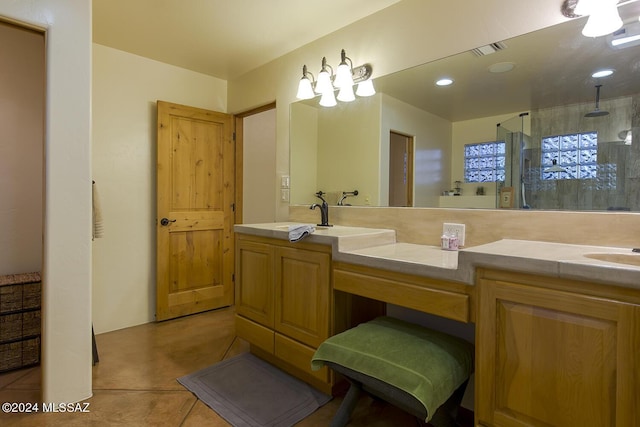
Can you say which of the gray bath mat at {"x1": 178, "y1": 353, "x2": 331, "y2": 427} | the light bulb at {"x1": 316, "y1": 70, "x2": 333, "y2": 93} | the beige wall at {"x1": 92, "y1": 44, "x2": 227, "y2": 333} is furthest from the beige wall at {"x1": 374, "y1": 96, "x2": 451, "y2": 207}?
the beige wall at {"x1": 92, "y1": 44, "x2": 227, "y2": 333}

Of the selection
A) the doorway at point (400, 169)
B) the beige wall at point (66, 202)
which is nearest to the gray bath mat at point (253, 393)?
the beige wall at point (66, 202)

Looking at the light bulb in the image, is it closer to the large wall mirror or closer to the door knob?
the large wall mirror

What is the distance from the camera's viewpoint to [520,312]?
109cm

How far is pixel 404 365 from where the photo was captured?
48.6 inches

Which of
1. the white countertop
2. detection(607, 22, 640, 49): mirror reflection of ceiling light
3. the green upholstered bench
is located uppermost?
detection(607, 22, 640, 49): mirror reflection of ceiling light

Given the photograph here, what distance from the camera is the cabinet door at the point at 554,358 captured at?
92 cm

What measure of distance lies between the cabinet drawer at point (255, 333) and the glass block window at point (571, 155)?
1753 millimetres

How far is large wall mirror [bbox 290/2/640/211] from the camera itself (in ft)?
4.58

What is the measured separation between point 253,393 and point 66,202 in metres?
1.44

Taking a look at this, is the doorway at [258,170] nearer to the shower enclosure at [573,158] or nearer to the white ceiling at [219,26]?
the white ceiling at [219,26]

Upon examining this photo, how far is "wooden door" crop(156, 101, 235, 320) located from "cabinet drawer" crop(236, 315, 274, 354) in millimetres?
1072

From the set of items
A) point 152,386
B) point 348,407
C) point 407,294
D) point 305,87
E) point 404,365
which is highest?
point 305,87

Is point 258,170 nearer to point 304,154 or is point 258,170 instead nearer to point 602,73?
point 304,154

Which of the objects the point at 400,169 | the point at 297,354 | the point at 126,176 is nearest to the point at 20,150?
the point at 126,176
